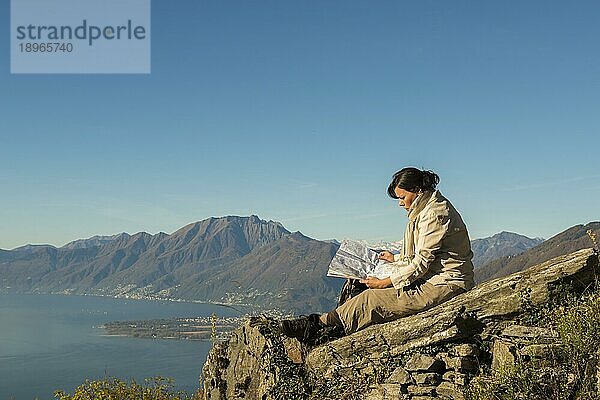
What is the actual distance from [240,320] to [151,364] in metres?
150

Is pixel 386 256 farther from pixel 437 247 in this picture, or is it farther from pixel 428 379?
pixel 428 379

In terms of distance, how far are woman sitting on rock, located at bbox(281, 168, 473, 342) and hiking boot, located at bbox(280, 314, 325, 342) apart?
557 mm

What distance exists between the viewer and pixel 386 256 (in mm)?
9195

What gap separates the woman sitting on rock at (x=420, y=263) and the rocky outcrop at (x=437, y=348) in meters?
0.21

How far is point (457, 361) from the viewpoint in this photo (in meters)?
7.27

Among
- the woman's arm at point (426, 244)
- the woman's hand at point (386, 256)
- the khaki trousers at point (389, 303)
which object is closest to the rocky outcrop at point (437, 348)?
the khaki trousers at point (389, 303)

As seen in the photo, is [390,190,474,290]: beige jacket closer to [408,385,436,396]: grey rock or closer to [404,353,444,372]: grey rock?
[404,353,444,372]: grey rock

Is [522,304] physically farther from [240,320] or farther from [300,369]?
[240,320]

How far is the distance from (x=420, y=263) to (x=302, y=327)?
212 cm

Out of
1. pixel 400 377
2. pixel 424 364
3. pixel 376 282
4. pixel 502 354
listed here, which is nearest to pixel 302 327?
pixel 376 282

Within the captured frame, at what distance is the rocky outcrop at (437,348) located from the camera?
7.20 m

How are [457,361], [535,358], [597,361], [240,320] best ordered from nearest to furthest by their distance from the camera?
1. [597,361]
2. [535,358]
3. [457,361]
4. [240,320]

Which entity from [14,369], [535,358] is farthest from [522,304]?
[14,369]

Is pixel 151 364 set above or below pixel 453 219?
below
